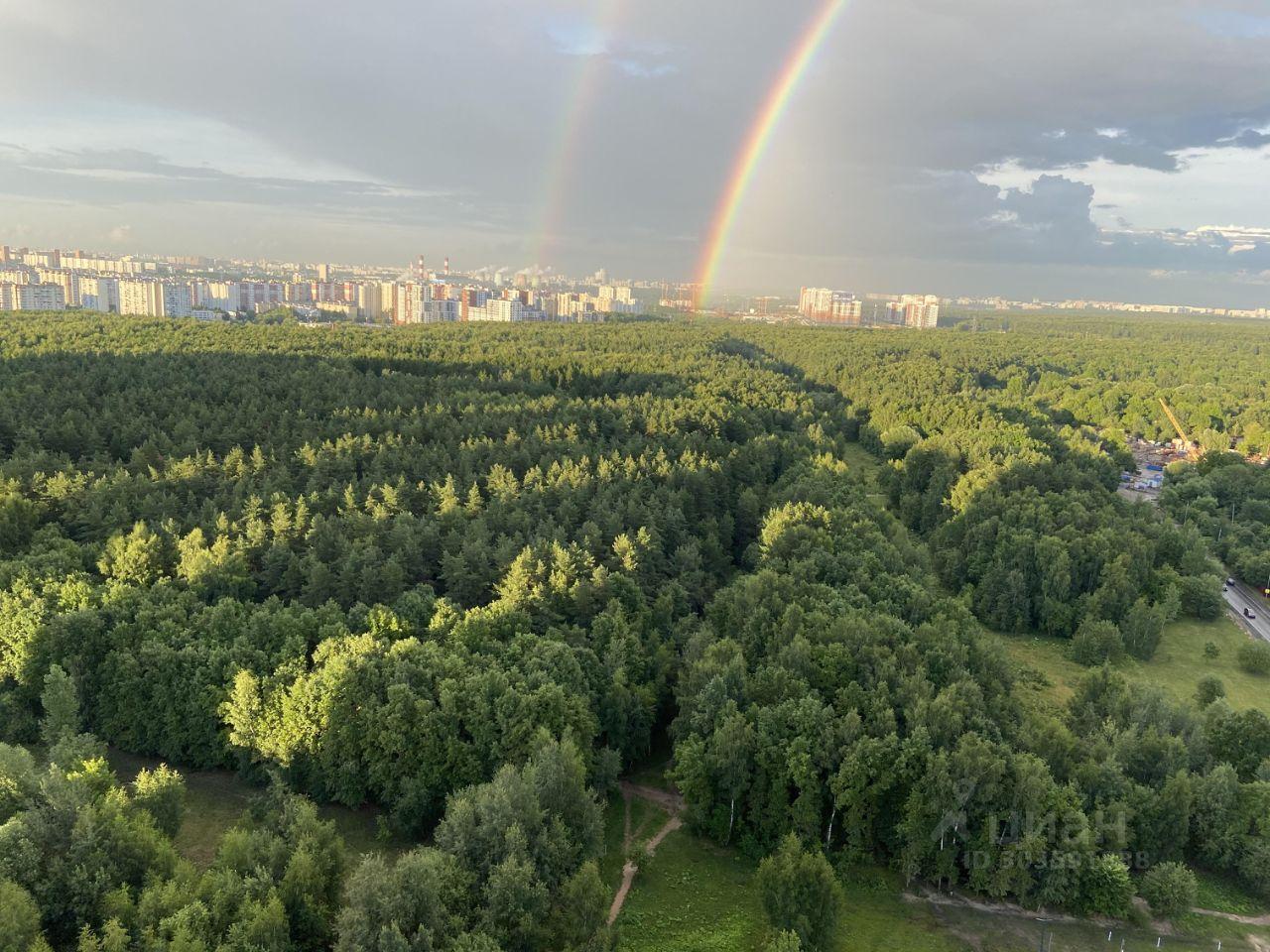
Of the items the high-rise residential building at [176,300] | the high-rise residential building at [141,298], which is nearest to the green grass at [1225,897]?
the high-rise residential building at [176,300]

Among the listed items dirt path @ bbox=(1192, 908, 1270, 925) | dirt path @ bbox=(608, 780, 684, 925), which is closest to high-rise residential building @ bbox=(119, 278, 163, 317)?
dirt path @ bbox=(608, 780, 684, 925)

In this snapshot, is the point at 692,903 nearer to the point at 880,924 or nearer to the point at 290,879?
the point at 880,924

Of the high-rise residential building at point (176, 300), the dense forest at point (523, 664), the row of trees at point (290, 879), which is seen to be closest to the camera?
the row of trees at point (290, 879)

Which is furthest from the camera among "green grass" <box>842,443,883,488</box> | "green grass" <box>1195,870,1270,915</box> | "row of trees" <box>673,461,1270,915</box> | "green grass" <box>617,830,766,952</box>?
"green grass" <box>842,443,883,488</box>

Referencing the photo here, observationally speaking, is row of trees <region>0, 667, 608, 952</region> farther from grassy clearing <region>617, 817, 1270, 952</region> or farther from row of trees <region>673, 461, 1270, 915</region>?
row of trees <region>673, 461, 1270, 915</region>

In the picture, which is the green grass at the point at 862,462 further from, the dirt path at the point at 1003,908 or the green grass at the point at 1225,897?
the dirt path at the point at 1003,908

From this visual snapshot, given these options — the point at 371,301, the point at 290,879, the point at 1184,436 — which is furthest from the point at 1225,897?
the point at 371,301
